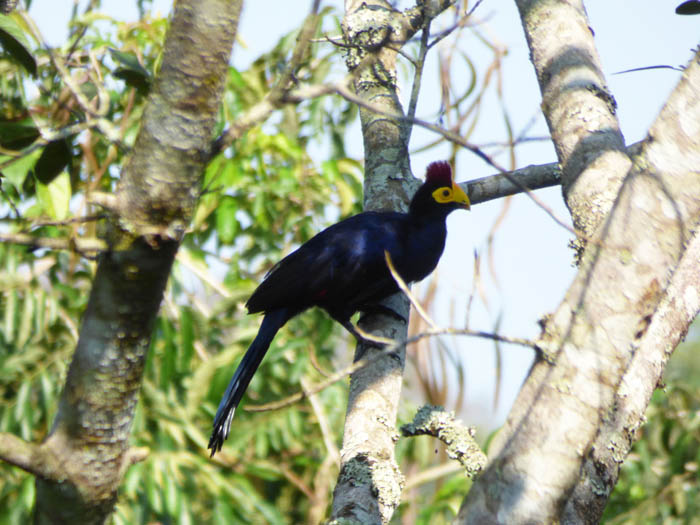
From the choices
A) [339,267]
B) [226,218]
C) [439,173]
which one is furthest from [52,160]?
[439,173]

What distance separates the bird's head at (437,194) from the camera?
3.60 meters

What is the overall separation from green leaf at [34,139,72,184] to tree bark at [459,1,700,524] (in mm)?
1332

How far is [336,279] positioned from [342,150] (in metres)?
1.65

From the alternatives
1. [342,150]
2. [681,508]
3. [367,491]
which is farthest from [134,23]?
[681,508]

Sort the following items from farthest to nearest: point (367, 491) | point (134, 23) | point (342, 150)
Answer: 1. point (342, 150)
2. point (134, 23)
3. point (367, 491)

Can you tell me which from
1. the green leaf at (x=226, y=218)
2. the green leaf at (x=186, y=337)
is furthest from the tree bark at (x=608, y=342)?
the green leaf at (x=226, y=218)

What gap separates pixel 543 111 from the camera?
7.44 ft

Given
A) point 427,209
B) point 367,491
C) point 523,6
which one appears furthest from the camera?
point 427,209

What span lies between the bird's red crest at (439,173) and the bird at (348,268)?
10cm

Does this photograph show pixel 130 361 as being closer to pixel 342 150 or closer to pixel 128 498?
pixel 128 498

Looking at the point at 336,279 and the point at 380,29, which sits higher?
the point at 380,29

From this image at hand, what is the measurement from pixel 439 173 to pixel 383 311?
1.11m

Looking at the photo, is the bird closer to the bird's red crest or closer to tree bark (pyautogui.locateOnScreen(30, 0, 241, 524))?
the bird's red crest

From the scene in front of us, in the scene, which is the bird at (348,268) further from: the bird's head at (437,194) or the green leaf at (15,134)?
the green leaf at (15,134)
